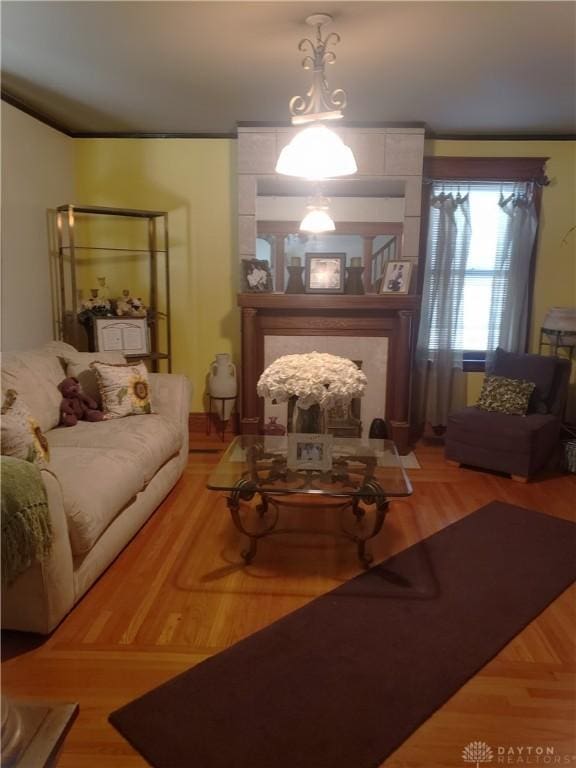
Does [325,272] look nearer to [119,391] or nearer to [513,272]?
[513,272]

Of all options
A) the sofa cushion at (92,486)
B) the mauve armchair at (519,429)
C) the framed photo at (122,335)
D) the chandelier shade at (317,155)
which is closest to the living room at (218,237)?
the mauve armchair at (519,429)

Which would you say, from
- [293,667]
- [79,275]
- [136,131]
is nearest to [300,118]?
[293,667]

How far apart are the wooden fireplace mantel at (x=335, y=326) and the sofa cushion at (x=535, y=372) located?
75 centimetres

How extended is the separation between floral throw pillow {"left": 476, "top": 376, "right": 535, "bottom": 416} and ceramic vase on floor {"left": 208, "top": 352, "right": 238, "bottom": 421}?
6.39 ft

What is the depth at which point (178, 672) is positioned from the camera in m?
1.83

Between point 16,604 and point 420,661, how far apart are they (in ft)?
4.85

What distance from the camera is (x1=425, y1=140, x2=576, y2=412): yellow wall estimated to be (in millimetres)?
4246

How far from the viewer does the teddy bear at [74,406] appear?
3070 mm

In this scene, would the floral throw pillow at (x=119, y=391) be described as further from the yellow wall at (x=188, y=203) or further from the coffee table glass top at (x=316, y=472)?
the yellow wall at (x=188, y=203)

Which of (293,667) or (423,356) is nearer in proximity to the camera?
(293,667)

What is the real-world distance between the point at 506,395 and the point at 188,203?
2.94 meters

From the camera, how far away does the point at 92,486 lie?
7.42ft

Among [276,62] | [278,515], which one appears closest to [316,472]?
[278,515]

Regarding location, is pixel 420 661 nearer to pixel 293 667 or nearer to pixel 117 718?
pixel 293 667
